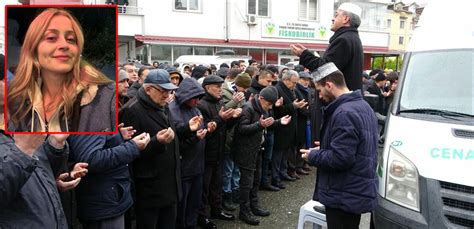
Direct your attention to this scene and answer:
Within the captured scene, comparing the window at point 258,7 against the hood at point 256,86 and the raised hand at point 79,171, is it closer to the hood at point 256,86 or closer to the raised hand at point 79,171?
the hood at point 256,86

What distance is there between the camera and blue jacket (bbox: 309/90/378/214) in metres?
2.92

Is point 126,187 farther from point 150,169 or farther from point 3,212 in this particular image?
point 3,212

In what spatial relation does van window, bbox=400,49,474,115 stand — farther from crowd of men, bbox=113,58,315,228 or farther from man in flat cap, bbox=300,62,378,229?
crowd of men, bbox=113,58,315,228

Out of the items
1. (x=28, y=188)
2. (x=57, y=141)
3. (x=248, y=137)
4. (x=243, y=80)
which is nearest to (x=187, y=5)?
(x=243, y=80)

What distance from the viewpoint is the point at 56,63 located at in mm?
1582

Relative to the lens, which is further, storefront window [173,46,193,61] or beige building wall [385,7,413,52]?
beige building wall [385,7,413,52]

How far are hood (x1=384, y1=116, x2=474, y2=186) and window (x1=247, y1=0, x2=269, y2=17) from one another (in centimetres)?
1875

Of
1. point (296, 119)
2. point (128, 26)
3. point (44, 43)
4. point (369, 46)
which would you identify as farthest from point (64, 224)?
point (369, 46)

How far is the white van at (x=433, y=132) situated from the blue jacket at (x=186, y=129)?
177 cm

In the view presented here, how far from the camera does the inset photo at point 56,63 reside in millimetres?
1526

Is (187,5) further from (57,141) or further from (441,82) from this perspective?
(57,141)

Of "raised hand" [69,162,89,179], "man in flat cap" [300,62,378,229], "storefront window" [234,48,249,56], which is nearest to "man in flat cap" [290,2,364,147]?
"man in flat cap" [300,62,378,229]

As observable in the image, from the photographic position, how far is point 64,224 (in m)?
2.00

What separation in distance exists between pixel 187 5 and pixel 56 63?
18.3 metres
